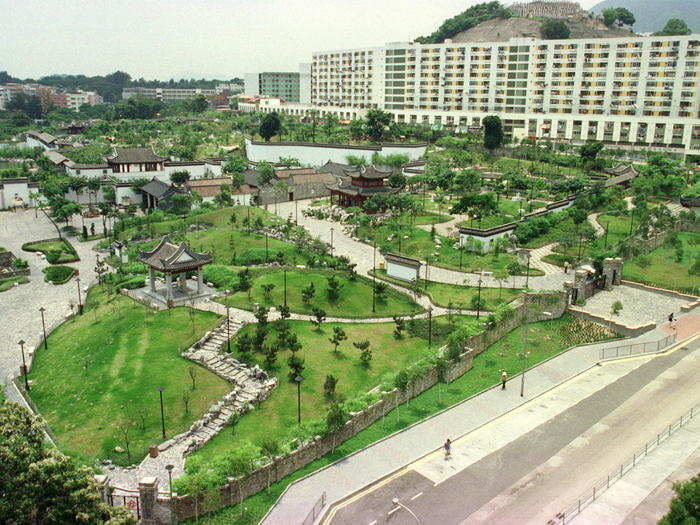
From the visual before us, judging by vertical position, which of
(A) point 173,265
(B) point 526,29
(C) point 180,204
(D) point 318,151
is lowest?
(C) point 180,204

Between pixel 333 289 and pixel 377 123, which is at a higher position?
pixel 377 123

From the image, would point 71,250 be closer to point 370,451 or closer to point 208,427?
point 208,427

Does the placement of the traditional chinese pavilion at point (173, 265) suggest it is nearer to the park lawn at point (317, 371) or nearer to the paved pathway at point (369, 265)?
the park lawn at point (317, 371)

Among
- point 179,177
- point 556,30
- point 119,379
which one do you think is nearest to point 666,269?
point 119,379

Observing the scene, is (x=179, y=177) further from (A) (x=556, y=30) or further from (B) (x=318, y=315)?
(A) (x=556, y=30)

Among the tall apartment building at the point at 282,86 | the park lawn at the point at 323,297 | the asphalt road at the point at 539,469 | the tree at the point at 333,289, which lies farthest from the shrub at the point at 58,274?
the tall apartment building at the point at 282,86

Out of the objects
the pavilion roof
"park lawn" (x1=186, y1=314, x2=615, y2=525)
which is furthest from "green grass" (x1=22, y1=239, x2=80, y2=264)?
"park lawn" (x1=186, y1=314, x2=615, y2=525)

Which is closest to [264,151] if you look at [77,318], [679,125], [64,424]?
[77,318]

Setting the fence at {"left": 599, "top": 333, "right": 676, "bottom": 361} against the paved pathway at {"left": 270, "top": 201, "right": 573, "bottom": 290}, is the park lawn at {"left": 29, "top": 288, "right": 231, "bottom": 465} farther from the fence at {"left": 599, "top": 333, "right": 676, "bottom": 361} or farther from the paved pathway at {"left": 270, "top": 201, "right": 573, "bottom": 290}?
the fence at {"left": 599, "top": 333, "right": 676, "bottom": 361}

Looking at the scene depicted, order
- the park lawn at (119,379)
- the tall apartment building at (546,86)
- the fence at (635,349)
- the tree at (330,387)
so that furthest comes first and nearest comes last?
the tall apartment building at (546,86), the fence at (635,349), the tree at (330,387), the park lawn at (119,379)
